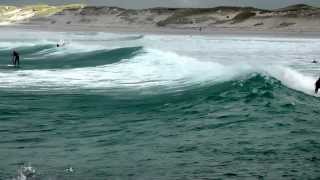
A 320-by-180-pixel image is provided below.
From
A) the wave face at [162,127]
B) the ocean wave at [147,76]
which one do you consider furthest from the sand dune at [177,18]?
the wave face at [162,127]

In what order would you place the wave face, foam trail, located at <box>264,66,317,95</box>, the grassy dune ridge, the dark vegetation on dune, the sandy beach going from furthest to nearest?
the grassy dune ridge
the dark vegetation on dune
the sandy beach
foam trail, located at <box>264,66,317,95</box>
the wave face

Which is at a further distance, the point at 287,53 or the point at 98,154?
the point at 287,53

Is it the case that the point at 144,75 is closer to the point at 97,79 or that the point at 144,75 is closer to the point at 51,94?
the point at 97,79

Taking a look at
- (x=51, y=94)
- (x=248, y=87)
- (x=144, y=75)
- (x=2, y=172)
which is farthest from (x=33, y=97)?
(x=2, y=172)

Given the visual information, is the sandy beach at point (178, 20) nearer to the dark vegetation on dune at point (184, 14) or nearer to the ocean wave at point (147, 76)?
the dark vegetation on dune at point (184, 14)

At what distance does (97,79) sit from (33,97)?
26.1 ft

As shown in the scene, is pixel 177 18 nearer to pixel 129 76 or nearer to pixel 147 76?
pixel 129 76

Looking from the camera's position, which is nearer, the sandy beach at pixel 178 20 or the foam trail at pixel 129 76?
the foam trail at pixel 129 76

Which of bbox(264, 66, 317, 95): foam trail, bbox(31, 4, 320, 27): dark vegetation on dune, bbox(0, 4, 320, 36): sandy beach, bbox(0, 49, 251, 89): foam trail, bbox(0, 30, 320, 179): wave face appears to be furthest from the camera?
bbox(31, 4, 320, 27): dark vegetation on dune

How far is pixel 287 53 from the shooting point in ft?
180

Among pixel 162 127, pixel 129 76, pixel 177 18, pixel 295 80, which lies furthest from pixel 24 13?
pixel 162 127

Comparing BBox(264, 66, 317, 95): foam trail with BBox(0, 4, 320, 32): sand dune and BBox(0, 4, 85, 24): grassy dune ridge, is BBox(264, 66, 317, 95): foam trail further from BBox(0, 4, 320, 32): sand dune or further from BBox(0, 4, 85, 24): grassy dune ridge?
BBox(0, 4, 85, 24): grassy dune ridge

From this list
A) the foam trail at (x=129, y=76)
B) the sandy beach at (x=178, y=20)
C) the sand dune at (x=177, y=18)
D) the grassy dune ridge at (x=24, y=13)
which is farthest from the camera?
the grassy dune ridge at (x=24, y=13)

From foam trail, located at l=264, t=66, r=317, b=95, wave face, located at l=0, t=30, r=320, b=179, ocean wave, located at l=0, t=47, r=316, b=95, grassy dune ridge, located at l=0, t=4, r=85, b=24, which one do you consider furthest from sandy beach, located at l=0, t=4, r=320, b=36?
wave face, located at l=0, t=30, r=320, b=179
